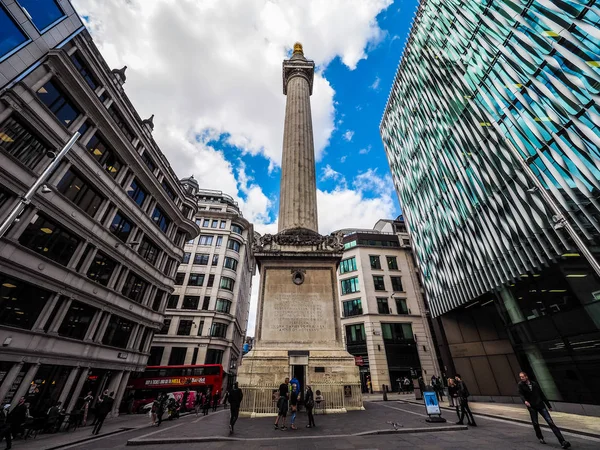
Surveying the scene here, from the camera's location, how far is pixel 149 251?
2727 cm

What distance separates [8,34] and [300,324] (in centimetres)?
2156

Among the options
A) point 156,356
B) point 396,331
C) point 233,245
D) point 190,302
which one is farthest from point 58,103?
point 396,331

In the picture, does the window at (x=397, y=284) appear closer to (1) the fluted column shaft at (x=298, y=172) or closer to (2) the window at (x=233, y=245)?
(2) the window at (x=233, y=245)

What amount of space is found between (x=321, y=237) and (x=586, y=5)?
17.1 m

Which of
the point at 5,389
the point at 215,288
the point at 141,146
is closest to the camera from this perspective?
the point at 5,389

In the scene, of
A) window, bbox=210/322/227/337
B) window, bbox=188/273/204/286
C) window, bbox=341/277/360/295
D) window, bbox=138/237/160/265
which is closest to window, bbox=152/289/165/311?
window, bbox=138/237/160/265

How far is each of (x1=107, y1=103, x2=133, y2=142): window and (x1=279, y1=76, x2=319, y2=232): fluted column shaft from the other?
552 inches

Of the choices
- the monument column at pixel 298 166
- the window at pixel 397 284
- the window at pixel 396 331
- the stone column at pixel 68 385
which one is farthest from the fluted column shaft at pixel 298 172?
the window at pixel 397 284

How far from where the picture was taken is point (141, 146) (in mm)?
25812

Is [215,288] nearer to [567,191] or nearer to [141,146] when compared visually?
[141,146]

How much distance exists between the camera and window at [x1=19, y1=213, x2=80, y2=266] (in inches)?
610

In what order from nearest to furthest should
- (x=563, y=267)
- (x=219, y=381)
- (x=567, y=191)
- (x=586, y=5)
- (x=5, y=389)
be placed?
(x=586, y=5) < (x=5, y=389) < (x=567, y=191) < (x=563, y=267) < (x=219, y=381)

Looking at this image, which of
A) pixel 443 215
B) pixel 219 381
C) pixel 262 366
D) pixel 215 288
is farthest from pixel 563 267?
pixel 215 288

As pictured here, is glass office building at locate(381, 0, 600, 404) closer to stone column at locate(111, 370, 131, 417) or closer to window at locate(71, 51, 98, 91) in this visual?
window at locate(71, 51, 98, 91)
